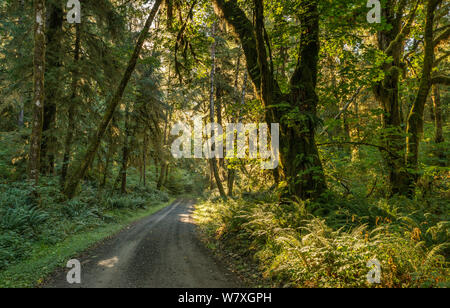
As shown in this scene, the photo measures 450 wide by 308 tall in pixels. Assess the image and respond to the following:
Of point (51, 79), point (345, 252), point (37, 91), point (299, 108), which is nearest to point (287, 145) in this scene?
point (299, 108)

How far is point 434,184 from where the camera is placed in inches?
336

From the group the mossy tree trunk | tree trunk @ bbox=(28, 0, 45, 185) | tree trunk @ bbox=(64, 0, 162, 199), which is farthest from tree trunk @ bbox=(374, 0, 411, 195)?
tree trunk @ bbox=(28, 0, 45, 185)

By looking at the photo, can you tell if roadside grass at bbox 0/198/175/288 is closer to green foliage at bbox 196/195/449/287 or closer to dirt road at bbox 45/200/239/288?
dirt road at bbox 45/200/239/288

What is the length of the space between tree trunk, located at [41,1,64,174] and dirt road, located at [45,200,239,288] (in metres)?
6.67

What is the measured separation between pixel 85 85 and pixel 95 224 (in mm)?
7292

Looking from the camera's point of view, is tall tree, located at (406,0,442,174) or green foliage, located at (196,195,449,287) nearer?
green foliage, located at (196,195,449,287)

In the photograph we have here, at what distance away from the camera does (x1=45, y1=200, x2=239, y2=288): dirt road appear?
15.2ft

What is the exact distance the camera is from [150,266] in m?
5.57

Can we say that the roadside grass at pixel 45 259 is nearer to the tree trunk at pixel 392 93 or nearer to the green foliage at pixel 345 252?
the green foliage at pixel 345 252

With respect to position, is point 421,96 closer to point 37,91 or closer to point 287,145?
point 287,145

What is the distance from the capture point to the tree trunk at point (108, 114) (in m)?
9.97

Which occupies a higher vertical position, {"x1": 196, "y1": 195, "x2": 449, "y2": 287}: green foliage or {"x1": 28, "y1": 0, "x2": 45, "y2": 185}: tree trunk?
{"x1": 28, "y1": 0, "x2": 45, "y2": 185}: tree trunk

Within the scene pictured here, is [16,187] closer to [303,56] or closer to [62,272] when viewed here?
[62,272]
